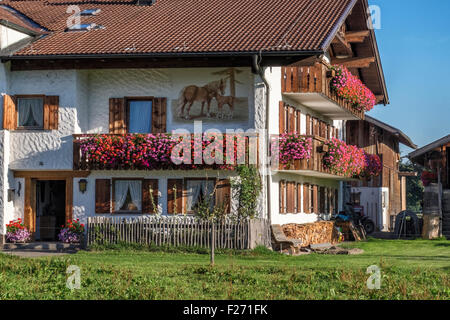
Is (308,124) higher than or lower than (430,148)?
higher

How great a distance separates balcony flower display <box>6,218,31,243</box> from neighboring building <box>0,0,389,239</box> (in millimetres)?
275

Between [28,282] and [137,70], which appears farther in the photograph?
[137,70]

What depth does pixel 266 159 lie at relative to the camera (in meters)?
26.9

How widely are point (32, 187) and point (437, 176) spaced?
21192 mm

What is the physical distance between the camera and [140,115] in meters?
28.2

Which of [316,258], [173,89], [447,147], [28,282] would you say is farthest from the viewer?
[447,147]

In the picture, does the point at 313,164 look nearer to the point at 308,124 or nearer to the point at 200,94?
the point at 200,94

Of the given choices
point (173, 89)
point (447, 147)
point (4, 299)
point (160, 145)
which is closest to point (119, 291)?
point (4, 299)

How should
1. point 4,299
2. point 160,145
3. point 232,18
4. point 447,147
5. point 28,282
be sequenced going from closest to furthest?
point 4,299 → point 28,282 → point 160,145 → point 232,18 → point 447,147

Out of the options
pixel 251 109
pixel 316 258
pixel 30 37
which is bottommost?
pixel 316 258

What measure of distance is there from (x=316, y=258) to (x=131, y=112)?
355 inches

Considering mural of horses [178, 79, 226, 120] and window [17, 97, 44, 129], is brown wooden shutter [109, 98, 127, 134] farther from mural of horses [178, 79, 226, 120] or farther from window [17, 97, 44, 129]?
window [17, 97, 44, 129]

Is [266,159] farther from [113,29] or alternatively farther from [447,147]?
[447,147]

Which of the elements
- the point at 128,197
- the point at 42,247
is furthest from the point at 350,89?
the point at 42,247
